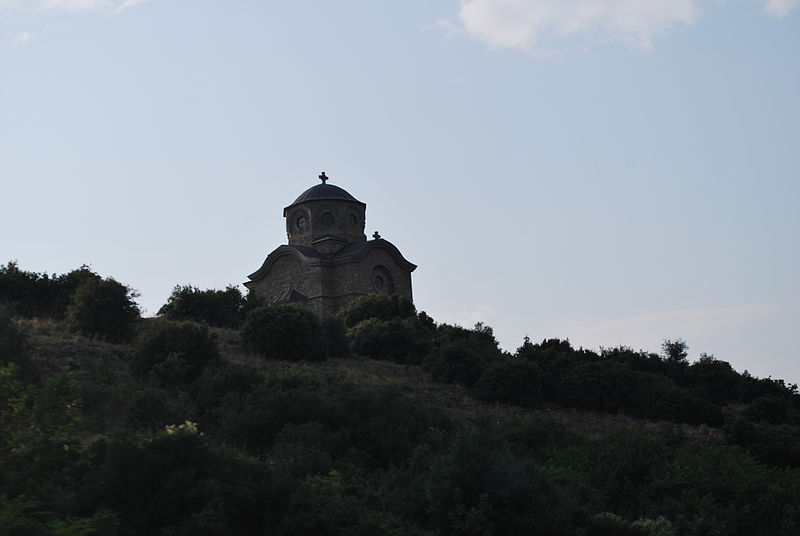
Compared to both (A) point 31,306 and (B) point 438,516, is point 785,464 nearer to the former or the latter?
(B) point 438,516

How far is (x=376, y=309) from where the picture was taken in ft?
151

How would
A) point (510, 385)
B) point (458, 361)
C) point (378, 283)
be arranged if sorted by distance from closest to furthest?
1. point (510, 385)
2. point (458, 361)
3. point (378, 283)

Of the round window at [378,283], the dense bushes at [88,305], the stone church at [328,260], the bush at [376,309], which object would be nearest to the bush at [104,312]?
the dense bushes at [88,305]

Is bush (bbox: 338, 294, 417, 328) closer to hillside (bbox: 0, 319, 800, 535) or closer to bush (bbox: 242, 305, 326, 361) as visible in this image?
bush (bbox: 242, 305, 326, 361)

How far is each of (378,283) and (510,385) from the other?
77.0 ft

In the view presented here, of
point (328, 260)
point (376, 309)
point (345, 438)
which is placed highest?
point (328, 260)

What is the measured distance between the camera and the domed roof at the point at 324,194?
179 ft

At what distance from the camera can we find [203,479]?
560 inches

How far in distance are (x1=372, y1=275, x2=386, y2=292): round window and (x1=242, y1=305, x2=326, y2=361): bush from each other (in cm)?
2063

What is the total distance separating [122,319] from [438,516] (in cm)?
1740

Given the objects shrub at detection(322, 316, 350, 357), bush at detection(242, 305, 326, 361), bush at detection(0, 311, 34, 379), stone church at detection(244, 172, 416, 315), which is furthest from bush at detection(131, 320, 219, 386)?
stone church at detection(244, 172, 416, 315)

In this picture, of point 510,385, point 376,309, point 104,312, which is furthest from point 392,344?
point 104,312

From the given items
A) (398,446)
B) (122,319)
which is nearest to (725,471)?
(398,446)

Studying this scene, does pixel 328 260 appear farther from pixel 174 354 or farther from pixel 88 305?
pixel 174 354
